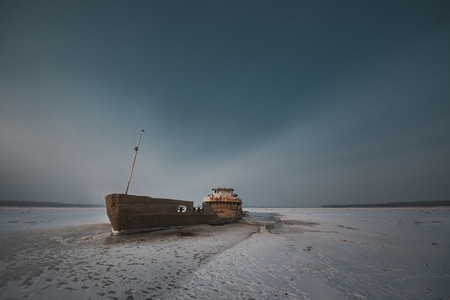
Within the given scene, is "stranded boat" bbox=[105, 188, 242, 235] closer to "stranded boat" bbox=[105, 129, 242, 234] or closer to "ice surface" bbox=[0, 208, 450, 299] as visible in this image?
"stranded boat" bbox=[105, 129, 242, 234]

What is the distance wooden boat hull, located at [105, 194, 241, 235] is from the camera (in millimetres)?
10492

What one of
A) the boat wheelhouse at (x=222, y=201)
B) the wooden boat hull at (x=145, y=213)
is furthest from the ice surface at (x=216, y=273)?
the boat wheelhouse at (x=222, y=201)

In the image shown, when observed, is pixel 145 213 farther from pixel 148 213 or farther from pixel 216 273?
pixel 216 273

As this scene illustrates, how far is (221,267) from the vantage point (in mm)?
5680

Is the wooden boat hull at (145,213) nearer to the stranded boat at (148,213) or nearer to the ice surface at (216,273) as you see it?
the stranded boat at (148,213)

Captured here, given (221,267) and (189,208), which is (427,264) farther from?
(189,208)

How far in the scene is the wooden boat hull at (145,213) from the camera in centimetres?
1049

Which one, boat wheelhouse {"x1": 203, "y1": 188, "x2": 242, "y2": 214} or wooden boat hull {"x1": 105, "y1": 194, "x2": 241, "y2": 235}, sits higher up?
boat wheelhouse {"x1": 203, "y1": 188, "x2": 242, "y2": 214}

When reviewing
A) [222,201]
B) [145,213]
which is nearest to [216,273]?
[145,213]

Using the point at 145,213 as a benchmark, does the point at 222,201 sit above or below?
above

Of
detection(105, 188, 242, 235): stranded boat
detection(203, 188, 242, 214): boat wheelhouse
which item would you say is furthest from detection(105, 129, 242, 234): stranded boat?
detection(203, 188, 242, 214): boat wheelhouse

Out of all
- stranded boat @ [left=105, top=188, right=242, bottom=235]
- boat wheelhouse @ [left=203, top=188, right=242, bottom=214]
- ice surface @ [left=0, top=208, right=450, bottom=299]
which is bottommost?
ice surface @ [left=0, top=208, right=450, bottom=299]

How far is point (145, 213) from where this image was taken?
11.7 m

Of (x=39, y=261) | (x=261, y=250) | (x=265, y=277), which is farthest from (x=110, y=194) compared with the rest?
(x=265, y=277)
